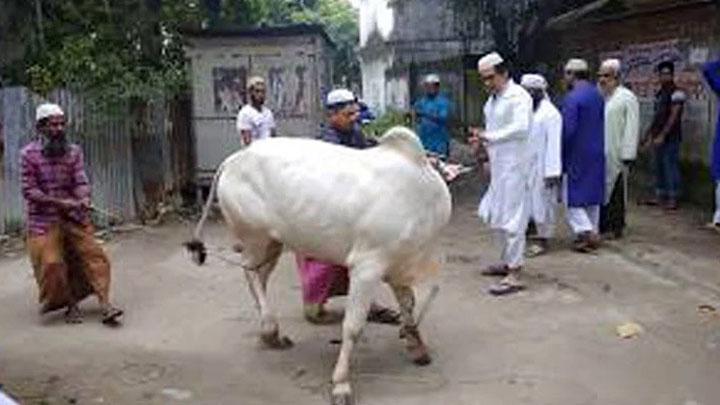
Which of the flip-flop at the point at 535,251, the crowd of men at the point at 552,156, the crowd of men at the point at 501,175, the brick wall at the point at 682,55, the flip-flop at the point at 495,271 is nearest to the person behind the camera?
the crowd of men at the point at 501,175

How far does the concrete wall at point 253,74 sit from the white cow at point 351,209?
21.8 ft

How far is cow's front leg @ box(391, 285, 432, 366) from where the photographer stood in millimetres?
6345

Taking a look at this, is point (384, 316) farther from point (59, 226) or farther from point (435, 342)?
point (59, 226)

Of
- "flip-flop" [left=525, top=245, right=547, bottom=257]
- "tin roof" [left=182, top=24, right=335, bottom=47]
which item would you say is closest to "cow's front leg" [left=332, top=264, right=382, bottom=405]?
"flip-flop" [left=525, top=245, right=547, bottom=257]

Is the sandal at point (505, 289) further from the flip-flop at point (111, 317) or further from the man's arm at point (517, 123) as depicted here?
the flip-flop at point (111, 317)

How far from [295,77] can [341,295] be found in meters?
6.22

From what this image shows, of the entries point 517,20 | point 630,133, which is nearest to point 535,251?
point 630,133

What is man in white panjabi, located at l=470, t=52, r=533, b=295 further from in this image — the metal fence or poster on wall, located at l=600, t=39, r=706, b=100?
the metal fence

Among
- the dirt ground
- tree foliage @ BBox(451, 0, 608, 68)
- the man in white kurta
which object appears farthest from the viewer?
tree foliage @ BBox(451, 0, 608, 68)

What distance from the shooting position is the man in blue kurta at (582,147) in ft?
31.2

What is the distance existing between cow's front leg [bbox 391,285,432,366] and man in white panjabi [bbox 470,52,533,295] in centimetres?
193

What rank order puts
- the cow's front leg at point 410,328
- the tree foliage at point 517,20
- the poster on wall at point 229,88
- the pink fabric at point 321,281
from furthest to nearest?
the tree foliage at point 517,20, the poster on wall at point 229,88, the pink fabric at point 321,281, the cow's front leg at point 410,328

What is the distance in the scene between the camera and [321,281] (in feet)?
23.9

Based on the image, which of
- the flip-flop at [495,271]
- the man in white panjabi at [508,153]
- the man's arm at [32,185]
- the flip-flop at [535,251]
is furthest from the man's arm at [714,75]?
the man's arm at [32,185]
